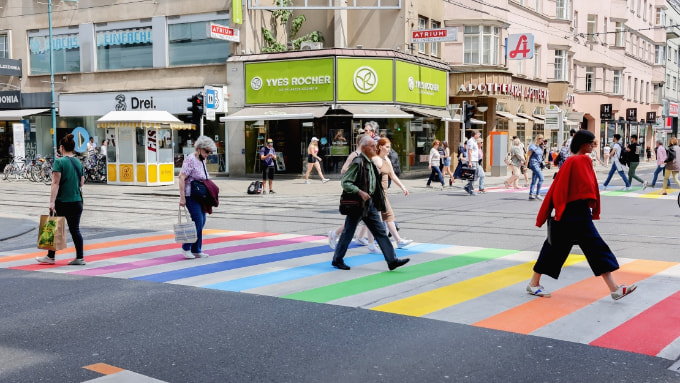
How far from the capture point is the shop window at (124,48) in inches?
1176

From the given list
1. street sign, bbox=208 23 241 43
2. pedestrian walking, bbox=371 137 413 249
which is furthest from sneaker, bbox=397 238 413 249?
street sign, bbox=208 23 241 43

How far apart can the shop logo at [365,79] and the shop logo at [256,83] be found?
4.14 meters

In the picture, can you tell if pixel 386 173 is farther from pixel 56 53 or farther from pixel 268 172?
pixel 56 53

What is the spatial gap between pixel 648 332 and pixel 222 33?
2366 centimetres

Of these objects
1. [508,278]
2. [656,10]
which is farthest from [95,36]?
[656,10]

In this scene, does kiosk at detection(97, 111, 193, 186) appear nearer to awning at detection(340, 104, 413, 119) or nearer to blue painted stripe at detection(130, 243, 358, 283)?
awning at detection(340, 104, 413, 119)

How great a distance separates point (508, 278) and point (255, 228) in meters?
6.13

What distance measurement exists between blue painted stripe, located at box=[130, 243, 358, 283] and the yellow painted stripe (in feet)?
8.96

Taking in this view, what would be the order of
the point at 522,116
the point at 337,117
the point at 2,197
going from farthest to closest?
the point at 522,116
the point at 337,117
the point at 2,197

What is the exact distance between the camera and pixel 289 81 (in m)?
27.2

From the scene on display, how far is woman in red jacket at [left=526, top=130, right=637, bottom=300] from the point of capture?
249 inches

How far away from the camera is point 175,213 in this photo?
52.3ft

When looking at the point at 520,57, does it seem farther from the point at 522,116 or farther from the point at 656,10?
the point at 656,10

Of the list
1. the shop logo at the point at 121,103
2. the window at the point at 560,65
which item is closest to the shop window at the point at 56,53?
the shop logo at the point at 121,103
